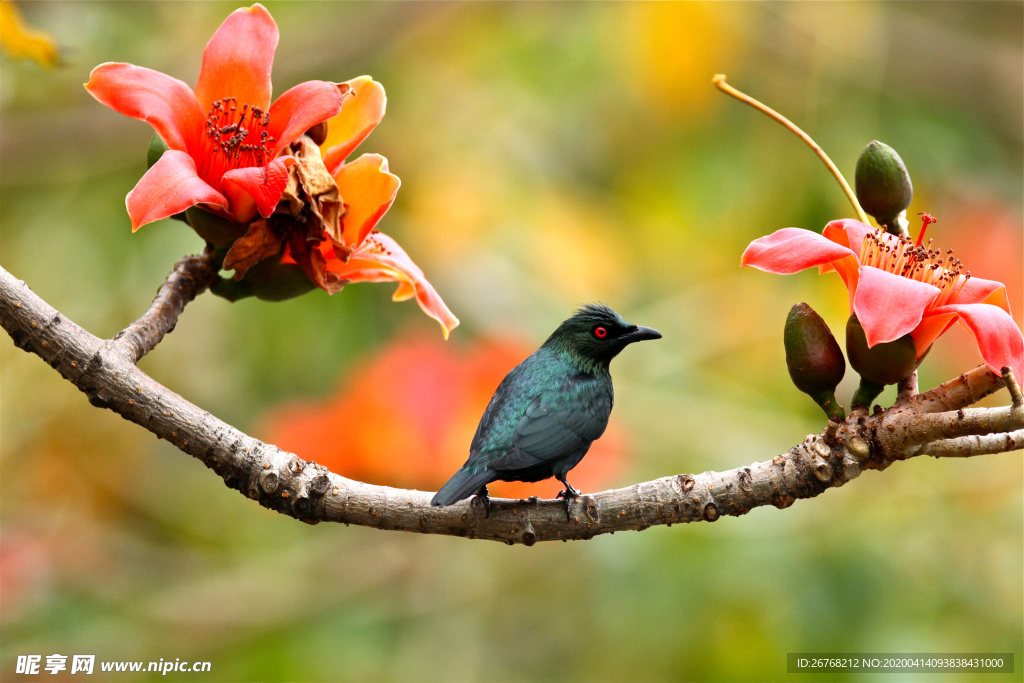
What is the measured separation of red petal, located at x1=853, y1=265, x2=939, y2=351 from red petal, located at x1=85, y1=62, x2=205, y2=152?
1081 millimetres

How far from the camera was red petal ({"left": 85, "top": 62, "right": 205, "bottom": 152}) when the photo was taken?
1.44 metres

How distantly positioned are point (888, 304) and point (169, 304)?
1.17 meters

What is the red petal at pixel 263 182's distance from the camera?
1.40 metres

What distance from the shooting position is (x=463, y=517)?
1397mm

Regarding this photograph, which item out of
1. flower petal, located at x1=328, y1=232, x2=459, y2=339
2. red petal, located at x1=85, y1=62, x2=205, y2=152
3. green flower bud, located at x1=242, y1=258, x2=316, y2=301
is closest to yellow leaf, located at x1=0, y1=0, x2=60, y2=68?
red petal, located at x1=85, y1=62, x2=205, y2=152

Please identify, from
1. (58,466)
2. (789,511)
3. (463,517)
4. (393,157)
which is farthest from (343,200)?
(393,157)

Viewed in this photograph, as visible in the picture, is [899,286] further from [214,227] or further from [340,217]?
[214,227]

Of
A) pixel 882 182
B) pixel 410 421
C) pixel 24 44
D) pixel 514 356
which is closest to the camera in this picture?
pixel 882 182

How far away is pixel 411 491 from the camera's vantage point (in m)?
1.37

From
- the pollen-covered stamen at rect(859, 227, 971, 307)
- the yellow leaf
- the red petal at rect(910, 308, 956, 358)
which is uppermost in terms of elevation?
the yellow leaf

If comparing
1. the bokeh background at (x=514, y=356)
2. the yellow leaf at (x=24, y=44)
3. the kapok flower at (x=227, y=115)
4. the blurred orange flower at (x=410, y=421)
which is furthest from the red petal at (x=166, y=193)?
the blurred orange flower at (x=410, y=421)

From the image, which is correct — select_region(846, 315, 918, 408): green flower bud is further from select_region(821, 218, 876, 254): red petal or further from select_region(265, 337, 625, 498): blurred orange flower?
select_region(265, 337, 625, 498): blurred orange flower

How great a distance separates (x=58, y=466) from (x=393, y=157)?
2113mm

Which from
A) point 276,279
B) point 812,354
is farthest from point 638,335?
point 276,279
